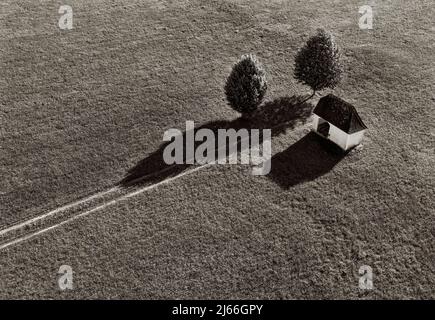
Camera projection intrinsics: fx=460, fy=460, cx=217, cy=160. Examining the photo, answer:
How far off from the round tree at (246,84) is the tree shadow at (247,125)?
65.9 inches

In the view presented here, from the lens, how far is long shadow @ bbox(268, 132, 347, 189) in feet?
110

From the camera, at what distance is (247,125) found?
38.0 meters

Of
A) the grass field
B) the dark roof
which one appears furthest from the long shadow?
the dark roof

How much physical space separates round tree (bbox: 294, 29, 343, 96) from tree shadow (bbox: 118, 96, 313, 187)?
93.2 inches

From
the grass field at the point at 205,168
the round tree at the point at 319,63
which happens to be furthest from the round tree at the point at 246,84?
the round tree at the point at 319,63

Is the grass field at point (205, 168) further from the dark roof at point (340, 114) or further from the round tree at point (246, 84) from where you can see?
the round tree at point (246, 84)

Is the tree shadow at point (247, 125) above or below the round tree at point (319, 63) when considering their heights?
below

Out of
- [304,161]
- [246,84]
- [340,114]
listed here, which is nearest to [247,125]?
[246,84]

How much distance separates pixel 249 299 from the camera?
26.8 m

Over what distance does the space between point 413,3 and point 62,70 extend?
136 feet

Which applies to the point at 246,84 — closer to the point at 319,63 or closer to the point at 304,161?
the point at 319,63

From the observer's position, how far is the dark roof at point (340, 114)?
34.2m

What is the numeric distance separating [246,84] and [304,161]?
7582 millimetres
